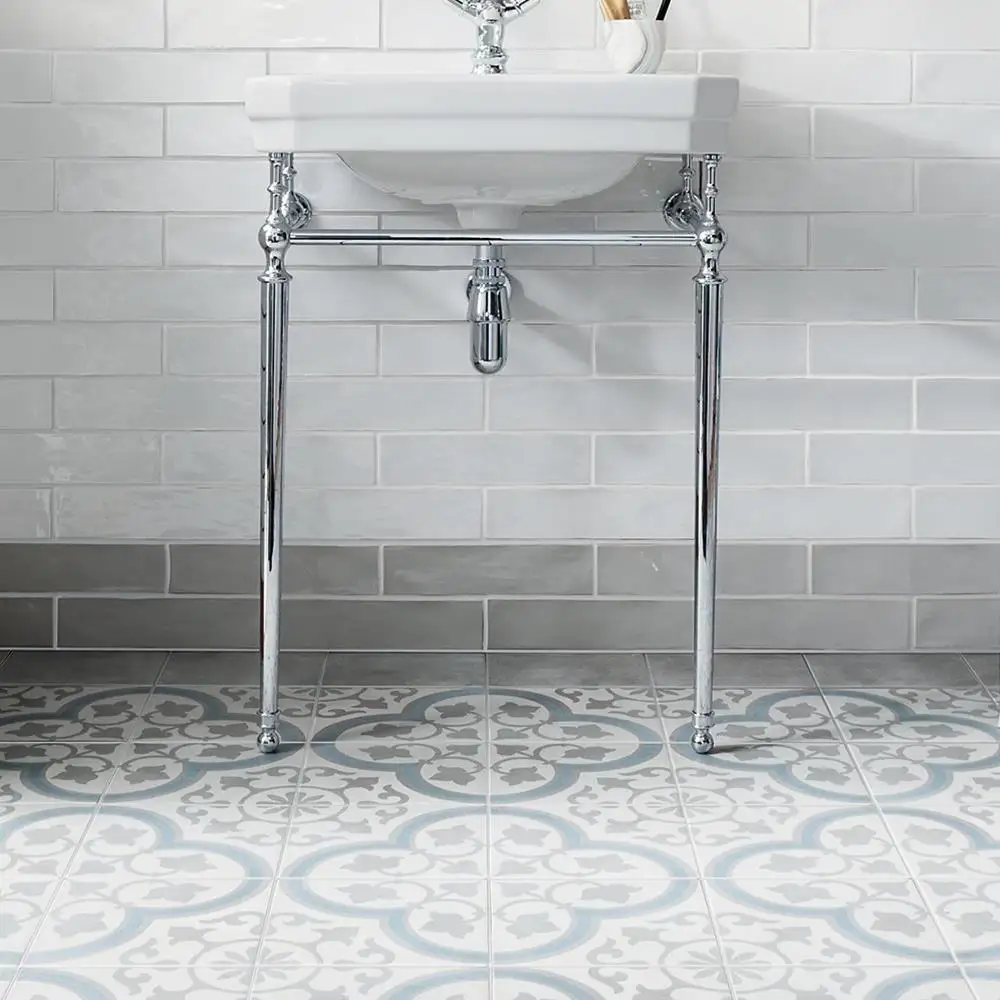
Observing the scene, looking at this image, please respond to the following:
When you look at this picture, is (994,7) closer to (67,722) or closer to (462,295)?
(462,295)

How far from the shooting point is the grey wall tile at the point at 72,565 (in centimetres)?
267

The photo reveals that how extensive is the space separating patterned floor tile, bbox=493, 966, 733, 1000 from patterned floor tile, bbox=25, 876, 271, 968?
0.98ft

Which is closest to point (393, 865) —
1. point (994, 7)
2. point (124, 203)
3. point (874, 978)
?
point (874, 978)

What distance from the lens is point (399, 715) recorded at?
242 cm

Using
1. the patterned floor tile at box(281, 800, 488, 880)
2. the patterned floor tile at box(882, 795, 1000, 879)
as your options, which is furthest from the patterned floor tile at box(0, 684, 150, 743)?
the patterned floor tile at box(882, 795, 1000, 879)

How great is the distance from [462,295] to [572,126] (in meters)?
0.60

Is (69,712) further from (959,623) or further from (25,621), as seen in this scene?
(959,623)

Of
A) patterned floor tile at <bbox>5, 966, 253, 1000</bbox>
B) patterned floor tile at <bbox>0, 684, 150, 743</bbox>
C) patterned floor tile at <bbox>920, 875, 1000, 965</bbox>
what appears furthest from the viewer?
patterned floor tile at <bbox>0, 684, 150, 743</bbox>

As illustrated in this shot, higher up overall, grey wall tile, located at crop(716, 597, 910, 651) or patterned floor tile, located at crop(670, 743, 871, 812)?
grey wall tile, located at crop(716, 597, 910, 651)

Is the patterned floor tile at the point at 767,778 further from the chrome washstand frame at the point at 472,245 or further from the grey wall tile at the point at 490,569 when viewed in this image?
the grey wall tile at the point at 490,569

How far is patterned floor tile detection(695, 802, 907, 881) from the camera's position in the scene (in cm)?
186

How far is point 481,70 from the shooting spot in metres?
2.45

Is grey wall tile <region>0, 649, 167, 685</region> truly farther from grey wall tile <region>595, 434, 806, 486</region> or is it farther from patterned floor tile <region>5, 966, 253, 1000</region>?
patterned floor tile <region>5, 966, 253, 1000</region>

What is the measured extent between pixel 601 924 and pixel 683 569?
1057 millimetres
